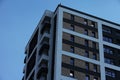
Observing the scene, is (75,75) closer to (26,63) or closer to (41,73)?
(41,73)

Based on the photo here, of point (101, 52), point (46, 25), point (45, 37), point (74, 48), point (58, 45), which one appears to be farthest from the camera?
point (46, 25)

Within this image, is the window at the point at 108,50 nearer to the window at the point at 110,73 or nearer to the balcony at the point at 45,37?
the window at the point at 110,73

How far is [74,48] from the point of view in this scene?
85.8m

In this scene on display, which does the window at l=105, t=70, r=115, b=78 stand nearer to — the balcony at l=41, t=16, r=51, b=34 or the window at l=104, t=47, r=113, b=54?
the window at l=104, t=47, r=113, b=54

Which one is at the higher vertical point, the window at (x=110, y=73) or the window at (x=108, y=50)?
the window at (x=108, y=50)

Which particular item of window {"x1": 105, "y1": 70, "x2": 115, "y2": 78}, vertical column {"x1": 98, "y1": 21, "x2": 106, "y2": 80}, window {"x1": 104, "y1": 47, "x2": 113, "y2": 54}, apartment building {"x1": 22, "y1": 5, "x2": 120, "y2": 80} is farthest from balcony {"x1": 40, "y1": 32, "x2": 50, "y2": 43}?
window {"x1": 105, "y1": 70, "x2": 115, "y2": 78}

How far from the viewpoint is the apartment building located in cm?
8300

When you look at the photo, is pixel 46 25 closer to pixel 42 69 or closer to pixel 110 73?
pixel 42 69

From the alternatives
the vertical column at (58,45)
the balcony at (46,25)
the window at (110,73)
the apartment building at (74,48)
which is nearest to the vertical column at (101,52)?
the apartment building at (74,48)

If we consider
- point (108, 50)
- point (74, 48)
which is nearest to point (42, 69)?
point (74, 48)

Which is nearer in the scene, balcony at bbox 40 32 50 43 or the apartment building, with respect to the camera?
the apartment building

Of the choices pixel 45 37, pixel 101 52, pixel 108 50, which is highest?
pixel 45 37

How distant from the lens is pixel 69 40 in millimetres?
87062

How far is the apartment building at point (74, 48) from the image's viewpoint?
272 feet
